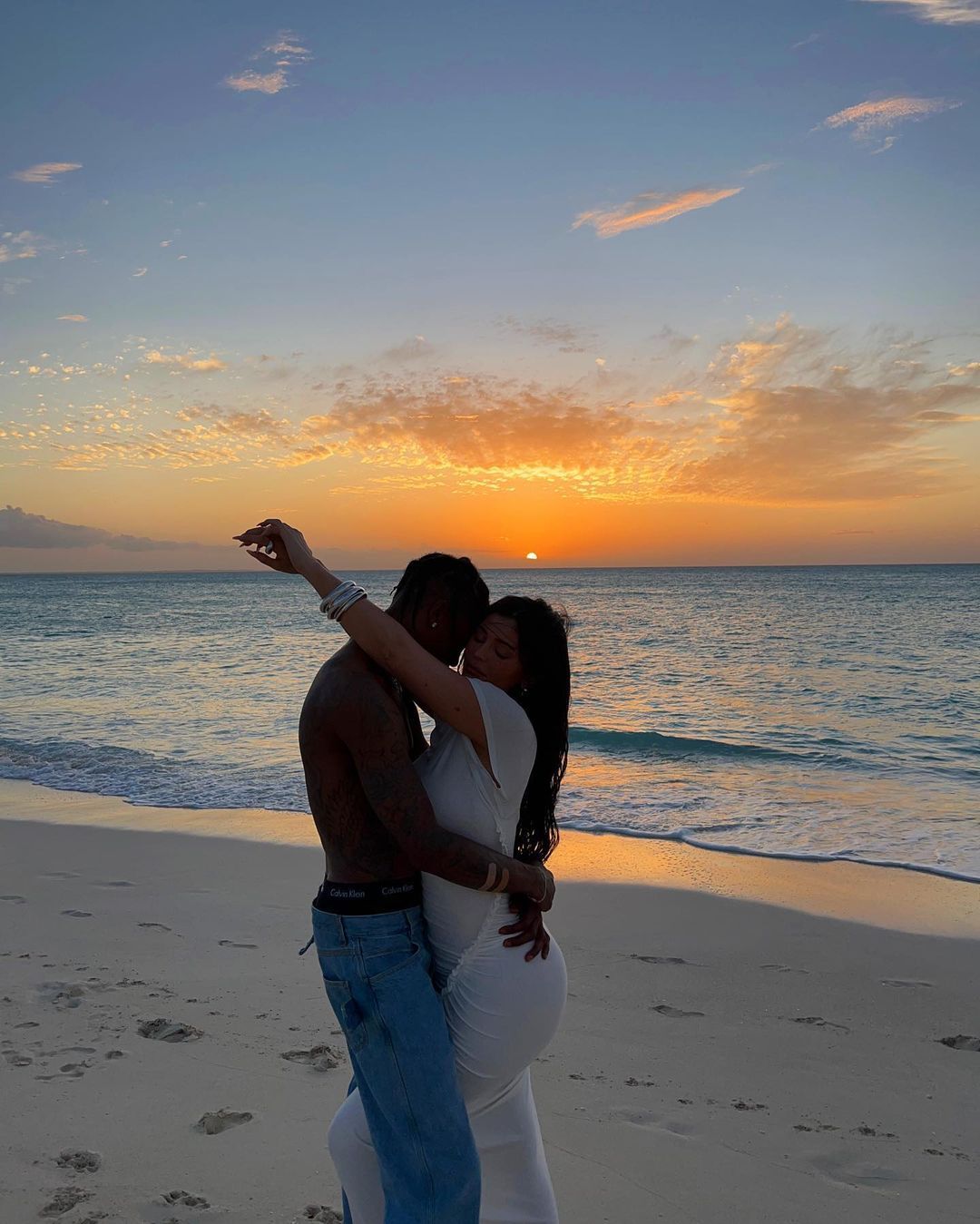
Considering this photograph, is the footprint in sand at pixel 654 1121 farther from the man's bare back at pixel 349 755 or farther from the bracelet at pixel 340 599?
the bracelet at pixel 340 599

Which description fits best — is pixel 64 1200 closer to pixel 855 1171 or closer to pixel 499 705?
pixel 499 705

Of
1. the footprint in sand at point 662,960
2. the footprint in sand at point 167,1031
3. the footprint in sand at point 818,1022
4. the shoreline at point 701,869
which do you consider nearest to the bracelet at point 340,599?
the footprint in sand at point 167,1031

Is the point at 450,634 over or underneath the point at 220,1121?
over

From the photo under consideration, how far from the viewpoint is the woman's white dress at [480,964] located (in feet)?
Result: 8.24

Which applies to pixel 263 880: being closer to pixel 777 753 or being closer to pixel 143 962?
pixel 143 962

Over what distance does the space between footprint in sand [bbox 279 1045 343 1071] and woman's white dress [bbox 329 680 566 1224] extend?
1.88m

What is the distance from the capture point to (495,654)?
2695mm

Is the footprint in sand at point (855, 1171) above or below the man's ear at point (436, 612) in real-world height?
below

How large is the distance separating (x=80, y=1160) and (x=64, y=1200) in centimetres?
27

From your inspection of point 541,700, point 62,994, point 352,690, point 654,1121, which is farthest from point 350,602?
point 62,994

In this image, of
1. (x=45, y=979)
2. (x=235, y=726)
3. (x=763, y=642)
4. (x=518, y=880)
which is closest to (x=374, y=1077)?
(x=518, y=880)

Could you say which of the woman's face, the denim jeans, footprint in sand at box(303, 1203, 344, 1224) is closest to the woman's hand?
the woman's face

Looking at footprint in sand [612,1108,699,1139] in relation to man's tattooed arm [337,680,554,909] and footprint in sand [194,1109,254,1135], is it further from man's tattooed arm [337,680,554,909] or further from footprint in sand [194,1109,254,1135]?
man's tattooed arm [337,680,554,909]

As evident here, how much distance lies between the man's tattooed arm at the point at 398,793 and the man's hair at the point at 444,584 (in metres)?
0.34
